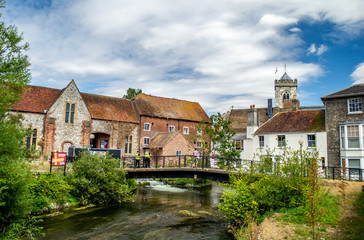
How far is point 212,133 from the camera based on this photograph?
36.5 metres

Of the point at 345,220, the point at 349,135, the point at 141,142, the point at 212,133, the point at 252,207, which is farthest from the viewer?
the point at 141,142

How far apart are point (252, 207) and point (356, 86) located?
2238cm

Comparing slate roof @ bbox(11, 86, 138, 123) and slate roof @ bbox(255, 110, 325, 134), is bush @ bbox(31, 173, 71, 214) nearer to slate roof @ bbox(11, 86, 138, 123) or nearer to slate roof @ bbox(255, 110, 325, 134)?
slate roof @ bbox(11, 86, 138, 123)

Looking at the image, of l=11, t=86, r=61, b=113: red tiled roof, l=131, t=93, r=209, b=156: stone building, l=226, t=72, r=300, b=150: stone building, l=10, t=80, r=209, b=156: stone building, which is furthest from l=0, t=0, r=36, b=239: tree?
l=226, t=72, r=300, b=150: stone building

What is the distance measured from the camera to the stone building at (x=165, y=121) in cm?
3893

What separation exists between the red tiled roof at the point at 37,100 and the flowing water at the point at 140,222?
17.9 metres

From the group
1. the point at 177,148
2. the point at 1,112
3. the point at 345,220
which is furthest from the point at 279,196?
the point at 177,148

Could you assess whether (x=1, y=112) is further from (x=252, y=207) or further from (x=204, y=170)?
(x=204, y=170)

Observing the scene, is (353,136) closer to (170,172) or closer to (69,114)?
(170,172)

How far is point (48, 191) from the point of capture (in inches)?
748

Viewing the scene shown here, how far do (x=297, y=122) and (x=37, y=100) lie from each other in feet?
109

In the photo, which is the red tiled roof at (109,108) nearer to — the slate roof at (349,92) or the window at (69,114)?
the window at (69,114)

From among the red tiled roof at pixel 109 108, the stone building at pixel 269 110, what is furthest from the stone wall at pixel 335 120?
the red tiled roof at pixel 109 108

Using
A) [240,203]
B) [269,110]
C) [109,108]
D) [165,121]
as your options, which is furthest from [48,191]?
[269,110]
